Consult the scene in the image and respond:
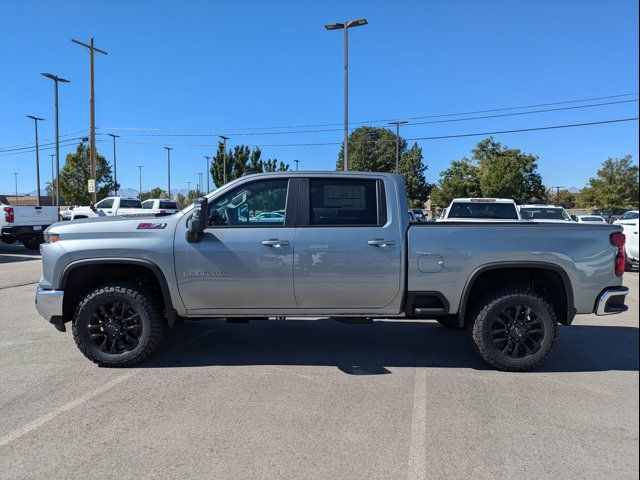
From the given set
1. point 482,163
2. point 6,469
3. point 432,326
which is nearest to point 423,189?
point 482,163

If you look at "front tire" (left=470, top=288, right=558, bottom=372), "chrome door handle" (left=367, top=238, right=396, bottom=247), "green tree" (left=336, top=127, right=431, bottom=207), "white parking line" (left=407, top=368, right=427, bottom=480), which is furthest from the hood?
"green tree" (left=336, top=127, right=431, bottom=207)

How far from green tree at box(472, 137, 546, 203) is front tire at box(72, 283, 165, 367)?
4784 cm

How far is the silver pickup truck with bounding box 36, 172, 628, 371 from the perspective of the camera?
15.9 feet

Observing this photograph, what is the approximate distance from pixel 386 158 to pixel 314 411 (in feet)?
262

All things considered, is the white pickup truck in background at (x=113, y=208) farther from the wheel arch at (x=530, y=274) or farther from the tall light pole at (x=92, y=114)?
the wheel arch at (x=530, y=274)

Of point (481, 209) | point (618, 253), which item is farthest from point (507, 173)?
point (618, 253)

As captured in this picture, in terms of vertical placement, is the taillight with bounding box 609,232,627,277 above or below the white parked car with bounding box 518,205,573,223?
below

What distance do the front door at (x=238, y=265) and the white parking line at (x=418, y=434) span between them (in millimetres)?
1472

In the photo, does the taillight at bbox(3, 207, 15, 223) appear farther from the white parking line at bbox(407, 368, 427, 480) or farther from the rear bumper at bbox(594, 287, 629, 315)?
the rear bumper at bbox(594, 287, 629, 315)

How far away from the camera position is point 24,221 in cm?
1714

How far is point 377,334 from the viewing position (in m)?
6.44

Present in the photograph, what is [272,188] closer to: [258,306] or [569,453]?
[258,306]

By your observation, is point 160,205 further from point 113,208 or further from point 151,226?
point 151,226

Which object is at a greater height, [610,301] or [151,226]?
[151,226]
